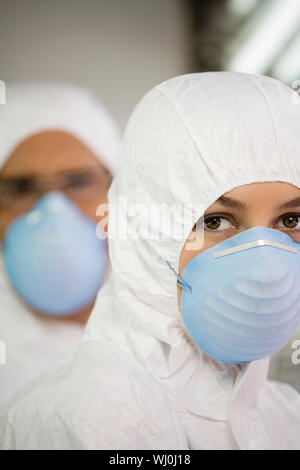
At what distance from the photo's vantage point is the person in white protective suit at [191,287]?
759mm

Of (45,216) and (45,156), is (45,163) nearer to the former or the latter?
(45,156)

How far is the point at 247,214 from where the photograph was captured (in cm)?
79

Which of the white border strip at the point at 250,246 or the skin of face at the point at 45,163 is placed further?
the skin of face at the point at 45,163

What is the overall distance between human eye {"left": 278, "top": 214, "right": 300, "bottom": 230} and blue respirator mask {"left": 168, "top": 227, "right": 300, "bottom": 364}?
28 millimetres

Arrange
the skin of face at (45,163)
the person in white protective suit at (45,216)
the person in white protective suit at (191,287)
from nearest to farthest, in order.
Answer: the person in white protective suit at (191,287), the person in white protective suit at (45,216), the skin of face at (45,163)

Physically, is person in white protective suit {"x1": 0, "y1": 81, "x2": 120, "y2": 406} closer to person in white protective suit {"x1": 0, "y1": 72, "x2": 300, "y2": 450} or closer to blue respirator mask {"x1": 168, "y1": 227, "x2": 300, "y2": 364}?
person in white protective suit {"x1": 0, "y1": 72, "x2": 300, "y2": 450}

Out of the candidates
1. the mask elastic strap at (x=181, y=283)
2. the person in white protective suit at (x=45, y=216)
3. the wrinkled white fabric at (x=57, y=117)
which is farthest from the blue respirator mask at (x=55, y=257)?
the mask elastic strap at (x=181, y=283)

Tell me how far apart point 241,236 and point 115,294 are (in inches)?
11.1

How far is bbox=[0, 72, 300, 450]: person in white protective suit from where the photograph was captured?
759 mm

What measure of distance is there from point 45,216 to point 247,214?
86 centimetres

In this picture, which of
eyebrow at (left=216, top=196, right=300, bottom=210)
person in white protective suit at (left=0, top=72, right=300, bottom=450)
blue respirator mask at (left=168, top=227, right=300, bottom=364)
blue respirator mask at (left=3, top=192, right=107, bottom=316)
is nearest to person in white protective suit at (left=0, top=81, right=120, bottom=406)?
blue respirator mask at (left=3, top=192, right=107, bottom=316)

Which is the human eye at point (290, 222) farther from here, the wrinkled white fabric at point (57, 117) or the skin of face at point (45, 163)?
the wrinkled white fabric at point (57, 117)

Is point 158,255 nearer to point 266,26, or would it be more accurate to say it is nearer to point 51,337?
point 51,337

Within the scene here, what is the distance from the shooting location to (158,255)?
86cm
